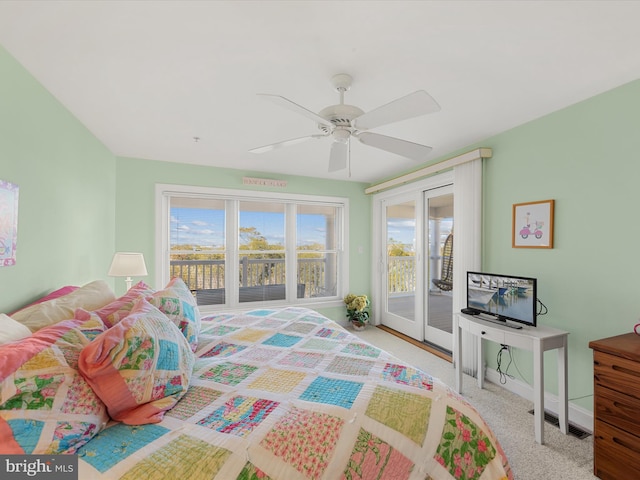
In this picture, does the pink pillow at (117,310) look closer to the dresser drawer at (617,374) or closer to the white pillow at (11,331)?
the white pillow at (11,331)

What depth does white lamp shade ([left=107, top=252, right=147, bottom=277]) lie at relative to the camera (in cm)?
285

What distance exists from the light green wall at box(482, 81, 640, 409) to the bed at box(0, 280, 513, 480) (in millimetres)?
1602

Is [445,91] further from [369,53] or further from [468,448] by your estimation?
[468,448]

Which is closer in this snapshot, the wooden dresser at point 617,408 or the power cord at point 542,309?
the wooden dresser at point 617,408

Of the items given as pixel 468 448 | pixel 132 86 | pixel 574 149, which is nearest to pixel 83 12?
pixel 132 86

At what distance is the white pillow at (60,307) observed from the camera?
140 centimetres

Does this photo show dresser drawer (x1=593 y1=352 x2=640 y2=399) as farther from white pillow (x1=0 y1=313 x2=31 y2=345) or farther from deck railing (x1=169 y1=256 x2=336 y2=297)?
deck railing (x1=169 y1=256 x2=336 y2=297)

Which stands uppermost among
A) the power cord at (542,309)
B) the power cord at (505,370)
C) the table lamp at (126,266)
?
the table lamp at (126,266)

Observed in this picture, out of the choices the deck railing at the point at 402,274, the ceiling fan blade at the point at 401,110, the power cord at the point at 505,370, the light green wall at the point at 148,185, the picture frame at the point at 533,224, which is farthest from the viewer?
the deck railing at the point at 402,274

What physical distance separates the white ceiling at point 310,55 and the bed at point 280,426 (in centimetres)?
146

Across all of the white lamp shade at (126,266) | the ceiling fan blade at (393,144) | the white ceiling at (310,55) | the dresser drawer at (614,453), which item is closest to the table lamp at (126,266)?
the white lamp shade at (126,266)

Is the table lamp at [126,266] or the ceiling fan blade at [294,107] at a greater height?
the ceiling fan blade at [294,107]

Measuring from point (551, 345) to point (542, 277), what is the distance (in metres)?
0.67

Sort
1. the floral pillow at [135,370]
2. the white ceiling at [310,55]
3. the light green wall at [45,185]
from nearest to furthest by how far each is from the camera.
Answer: the floral pillow at [135,370] → the white ceiling at [310,55] → the light green wall at [45,185]
